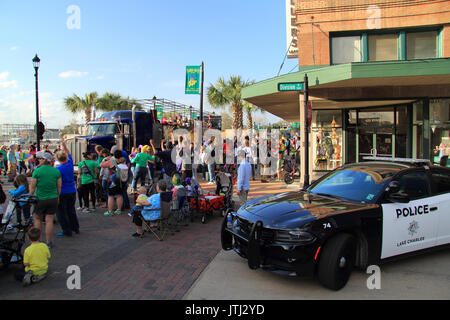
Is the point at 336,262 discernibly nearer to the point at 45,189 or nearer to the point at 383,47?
the point at 45,189

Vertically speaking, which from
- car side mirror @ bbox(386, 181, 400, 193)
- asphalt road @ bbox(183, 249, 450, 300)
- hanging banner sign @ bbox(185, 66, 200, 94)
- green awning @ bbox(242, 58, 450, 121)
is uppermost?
hanging banner sign @ bbox(185, 66, 200, 94)

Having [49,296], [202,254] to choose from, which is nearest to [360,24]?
[202,254]

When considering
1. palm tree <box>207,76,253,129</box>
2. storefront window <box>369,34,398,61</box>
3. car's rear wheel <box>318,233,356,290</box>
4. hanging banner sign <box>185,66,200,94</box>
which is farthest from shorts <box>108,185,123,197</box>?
palm tree <box>207,76,253,129</box>

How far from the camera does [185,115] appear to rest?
24891 mm

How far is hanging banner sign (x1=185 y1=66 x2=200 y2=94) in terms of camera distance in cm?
1645

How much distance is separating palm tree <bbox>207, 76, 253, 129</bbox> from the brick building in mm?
14627

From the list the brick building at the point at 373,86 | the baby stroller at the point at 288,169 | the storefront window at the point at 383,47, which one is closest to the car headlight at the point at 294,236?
the brick building at the point at 373,86

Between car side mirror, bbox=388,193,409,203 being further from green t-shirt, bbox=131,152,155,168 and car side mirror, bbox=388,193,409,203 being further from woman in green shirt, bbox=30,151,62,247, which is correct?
green t-shirt, bbox=131,152,155,168

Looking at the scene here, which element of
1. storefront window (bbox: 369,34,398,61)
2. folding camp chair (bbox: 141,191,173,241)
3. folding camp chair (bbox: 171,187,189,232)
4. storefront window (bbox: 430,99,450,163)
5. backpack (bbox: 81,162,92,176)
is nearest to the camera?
folding camp chair (bbox: 141,191,173,241)

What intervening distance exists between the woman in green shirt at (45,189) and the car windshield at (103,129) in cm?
1101

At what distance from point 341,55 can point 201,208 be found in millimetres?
9173

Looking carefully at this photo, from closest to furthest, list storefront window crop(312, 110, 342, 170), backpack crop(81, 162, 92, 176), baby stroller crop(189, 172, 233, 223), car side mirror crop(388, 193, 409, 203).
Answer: car side mirror crop(388, 193, 409, 203), baby stroller crop(189, 172, 233, 223), backpack crop(81, 162, 92, 176), storefront window crop(312, 110, 342, 170)

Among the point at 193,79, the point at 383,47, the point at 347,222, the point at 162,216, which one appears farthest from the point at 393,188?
the point at 193,79

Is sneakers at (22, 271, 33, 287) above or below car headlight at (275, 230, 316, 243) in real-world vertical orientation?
below
